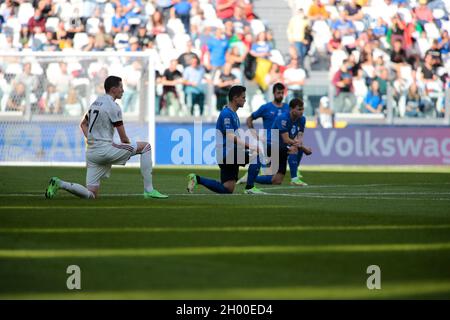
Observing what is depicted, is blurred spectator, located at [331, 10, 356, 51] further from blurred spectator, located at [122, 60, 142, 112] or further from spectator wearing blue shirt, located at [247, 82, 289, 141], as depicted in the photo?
spectator wearing blue shirt, located at [247, 82, 289, 141]

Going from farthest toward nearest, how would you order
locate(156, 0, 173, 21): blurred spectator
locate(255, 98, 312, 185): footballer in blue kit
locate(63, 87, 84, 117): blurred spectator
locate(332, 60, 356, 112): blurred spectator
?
locate(156, 0, 173, 21): blurred spectator < locate(332, 60, 356, 112): blurred spectator < locate(63, 87, 84, 117): blurred spectator < locate(255, 98, 312, 185): footballer in blue kit

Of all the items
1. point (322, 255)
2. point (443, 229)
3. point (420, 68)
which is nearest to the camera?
point (322, 255)

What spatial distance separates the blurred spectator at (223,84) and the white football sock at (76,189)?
46.4 feet

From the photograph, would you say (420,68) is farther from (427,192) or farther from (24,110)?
(427,192)

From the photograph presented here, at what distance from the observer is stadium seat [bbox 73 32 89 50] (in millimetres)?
32438

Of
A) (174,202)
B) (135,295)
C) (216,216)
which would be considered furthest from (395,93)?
(135,295)

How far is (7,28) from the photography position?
107 ft

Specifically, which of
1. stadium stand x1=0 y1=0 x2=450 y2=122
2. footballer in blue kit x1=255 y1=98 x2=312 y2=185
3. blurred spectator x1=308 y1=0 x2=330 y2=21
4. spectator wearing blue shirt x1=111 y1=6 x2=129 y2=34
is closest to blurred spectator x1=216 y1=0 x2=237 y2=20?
stadium stand x1=0 y1=0 x2=450 y2=122

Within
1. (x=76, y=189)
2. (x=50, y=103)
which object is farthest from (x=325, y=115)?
(x=76, y=189)

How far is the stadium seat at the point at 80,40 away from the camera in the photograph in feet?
106

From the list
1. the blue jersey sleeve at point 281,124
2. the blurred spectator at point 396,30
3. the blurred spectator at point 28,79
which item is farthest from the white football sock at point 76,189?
the blurred spectator at point 396,30

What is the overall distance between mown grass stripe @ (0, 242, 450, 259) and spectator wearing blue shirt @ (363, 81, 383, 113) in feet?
66.6

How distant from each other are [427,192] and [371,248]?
9.01m

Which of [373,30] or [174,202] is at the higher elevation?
[373,30]
